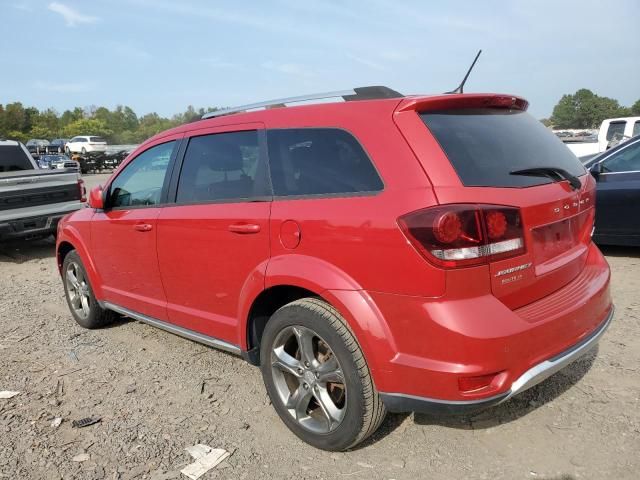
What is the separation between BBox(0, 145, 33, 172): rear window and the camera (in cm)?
934

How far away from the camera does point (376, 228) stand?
7.91 feet

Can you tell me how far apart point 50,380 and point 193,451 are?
160 centimetres

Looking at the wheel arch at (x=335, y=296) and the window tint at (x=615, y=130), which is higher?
the window tint at (x=615, y=130)

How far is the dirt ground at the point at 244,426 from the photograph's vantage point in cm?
269

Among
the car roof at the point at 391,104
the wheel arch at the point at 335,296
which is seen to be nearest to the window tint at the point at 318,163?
the car roof at the point at 391,104

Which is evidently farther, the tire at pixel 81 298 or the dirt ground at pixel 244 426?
the tire at pixel 81 298

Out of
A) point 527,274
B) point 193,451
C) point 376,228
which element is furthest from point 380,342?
point 193,451

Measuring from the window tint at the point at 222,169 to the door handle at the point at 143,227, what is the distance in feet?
1.10

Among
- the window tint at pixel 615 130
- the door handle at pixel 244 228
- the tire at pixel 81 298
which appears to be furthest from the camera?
the window tint at pixel 615 130

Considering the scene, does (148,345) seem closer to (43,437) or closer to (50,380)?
(50,380)

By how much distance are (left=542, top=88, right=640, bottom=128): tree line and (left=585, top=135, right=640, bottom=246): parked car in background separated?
313 ft

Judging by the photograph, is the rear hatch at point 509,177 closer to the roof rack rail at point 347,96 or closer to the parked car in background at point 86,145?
the roof rack rail at point 347,96

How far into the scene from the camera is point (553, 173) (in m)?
2.79

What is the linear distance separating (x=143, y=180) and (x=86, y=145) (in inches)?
1459
